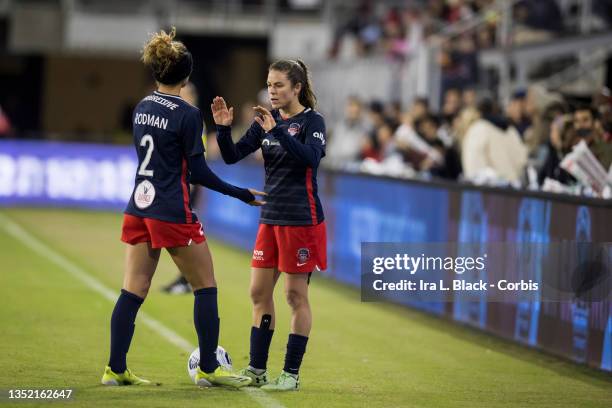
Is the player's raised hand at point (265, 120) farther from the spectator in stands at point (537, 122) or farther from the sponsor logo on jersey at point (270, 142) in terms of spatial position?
the spectator in stands at point (537, 122)

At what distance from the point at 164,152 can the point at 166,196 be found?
0.27 m

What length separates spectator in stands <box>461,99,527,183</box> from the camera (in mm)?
14523

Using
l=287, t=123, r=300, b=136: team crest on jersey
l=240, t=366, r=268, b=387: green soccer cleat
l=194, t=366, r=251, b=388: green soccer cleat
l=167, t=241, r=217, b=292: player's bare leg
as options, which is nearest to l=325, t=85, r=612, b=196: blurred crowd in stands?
l=287, t=123, r=300, b=136: team crest on jersey

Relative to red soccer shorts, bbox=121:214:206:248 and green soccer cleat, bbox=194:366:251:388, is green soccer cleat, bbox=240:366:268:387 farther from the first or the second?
red soccer shorts, bbox=121:214:206:248

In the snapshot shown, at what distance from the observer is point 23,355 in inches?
372

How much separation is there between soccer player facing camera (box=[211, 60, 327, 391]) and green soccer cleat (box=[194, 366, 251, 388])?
84 mm

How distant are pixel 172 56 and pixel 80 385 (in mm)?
2199

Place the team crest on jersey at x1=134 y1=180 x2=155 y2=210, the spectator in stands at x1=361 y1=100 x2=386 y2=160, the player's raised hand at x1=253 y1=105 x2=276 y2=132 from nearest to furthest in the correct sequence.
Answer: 1. the player's raised hand at x1=253 y1=105 x2=276 y2=132
2. the team crest on jersey at x1=134 y1=180 x2=155 y2=210
3. the spectator in stands at x1=361 y1=100 x2=386 y2=160

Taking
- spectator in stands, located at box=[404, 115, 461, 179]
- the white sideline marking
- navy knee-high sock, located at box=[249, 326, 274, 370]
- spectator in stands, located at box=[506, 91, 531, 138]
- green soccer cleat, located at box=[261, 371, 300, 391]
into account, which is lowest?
the white sideline marking

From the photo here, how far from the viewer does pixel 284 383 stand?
8344 millimetres

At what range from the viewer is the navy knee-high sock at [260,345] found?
8396mm

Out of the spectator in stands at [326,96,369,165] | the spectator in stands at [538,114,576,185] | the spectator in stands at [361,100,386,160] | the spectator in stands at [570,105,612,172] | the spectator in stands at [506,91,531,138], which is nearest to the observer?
the spectator in stands at [570,105,612,172]

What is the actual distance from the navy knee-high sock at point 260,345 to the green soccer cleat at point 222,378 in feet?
0.39

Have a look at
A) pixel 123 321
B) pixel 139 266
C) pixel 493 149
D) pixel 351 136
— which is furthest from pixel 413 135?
pixel 123 321
